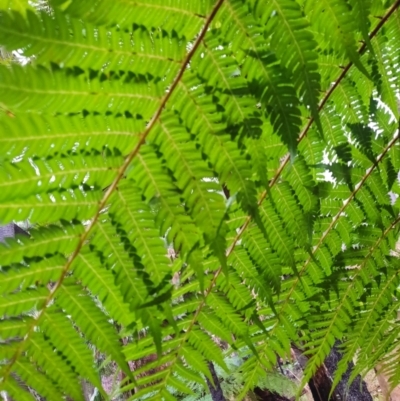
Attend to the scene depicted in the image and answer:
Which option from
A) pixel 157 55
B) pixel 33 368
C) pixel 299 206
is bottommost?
pixel 33 368

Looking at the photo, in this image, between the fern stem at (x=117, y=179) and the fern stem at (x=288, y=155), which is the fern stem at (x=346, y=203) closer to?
the fern stem at (x=288, y=155)

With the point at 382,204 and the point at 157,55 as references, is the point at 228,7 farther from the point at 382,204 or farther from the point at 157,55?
the point at 382,204

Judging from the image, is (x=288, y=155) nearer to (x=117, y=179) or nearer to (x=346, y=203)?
(x=346, y=203)

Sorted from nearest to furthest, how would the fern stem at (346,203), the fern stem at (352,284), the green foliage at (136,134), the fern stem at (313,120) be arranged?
the green foliage at (136,134) → the fern stem at (313,120) → the fern stem at (346,203) → the fern stem at (352,284)

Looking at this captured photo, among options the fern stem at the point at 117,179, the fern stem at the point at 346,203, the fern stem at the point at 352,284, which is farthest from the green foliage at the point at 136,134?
the fern stem at the point at 352,284

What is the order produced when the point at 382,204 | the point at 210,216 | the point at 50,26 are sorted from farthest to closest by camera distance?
the point at 382,204 → the point at 210,216 → the point at 50,26

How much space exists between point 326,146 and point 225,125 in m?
0.34

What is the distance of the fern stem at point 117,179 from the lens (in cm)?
56

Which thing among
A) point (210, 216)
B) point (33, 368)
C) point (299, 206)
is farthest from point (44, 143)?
point (299, 206)

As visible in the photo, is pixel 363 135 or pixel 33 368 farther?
pixel 363 135

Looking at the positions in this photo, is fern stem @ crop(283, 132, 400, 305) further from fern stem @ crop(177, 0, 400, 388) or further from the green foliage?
the green foliage

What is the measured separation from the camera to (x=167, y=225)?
60 cm

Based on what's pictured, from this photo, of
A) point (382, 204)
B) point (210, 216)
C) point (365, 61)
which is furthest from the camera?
point (382, 204)

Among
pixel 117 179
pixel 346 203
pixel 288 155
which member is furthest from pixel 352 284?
pixel 117 179
